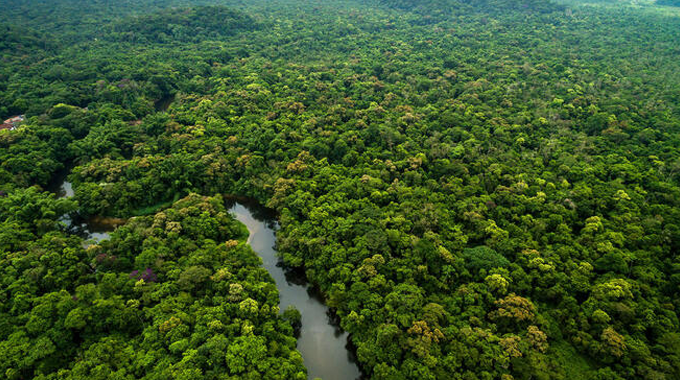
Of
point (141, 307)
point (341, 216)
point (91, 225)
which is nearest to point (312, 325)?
point (341, 216)

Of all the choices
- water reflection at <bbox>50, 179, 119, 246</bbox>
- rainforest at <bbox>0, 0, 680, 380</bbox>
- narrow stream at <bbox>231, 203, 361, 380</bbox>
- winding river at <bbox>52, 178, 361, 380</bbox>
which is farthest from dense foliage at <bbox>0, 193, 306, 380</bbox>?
water reflection at <bbox>50, 179, 119, 246</bbox>

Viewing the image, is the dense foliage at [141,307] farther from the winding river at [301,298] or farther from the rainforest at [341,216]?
the winding river at [301,298]

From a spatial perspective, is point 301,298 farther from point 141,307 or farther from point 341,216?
point 141,307

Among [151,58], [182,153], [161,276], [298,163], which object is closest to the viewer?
[161,276]

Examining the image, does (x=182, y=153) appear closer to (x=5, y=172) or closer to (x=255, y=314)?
(x=5, y=172)

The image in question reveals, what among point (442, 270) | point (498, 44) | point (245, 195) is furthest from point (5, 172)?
point (498, 44)

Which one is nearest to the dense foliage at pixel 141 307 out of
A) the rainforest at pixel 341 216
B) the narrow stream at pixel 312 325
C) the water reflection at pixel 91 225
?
the rainforest at pixel 341 216

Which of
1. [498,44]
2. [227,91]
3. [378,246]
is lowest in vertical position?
[378,246]

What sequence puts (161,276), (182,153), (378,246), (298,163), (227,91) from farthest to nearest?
1. (227,91)
2. (182,153)
3. (298,163)
4. (378,246)
5. (161,276)
